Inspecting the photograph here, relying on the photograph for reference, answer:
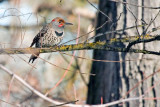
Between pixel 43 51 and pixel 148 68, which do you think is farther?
pixel 148 68

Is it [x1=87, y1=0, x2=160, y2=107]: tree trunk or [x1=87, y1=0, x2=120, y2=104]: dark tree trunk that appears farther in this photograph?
[x1=87, y1=0, x2=120, y2=104]: dark tree trunk

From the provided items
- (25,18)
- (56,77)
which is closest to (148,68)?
(25,18)

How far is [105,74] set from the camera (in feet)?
14.8

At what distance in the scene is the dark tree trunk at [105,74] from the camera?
13.7 ft

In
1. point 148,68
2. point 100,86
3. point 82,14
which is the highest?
point 82,14

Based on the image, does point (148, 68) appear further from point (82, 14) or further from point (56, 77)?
point (82, 14)

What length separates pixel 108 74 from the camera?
173 inches

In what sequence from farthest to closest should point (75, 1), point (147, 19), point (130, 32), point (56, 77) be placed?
point (75, 1) < point (56, 77) < point (130, 32) < point (147, 19)

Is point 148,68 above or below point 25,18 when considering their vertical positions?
below

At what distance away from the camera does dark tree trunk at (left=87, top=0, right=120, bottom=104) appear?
4.19 meters

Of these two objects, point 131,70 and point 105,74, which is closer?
point 131,70

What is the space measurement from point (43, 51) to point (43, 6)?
18.4ft

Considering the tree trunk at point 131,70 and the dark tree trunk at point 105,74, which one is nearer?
the tree trunk at point 131,70

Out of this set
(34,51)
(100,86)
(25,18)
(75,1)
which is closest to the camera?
(25,18)
